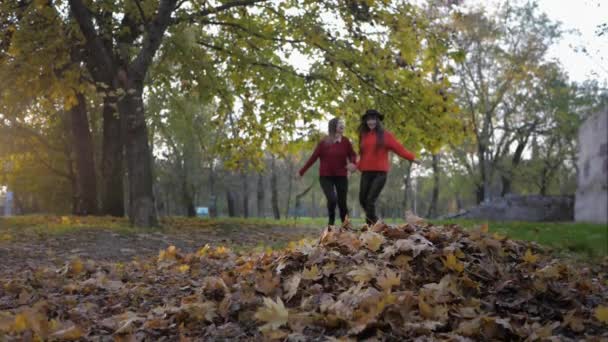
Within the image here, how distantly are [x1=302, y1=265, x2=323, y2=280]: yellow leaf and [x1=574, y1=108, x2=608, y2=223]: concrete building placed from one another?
17710 millimetres

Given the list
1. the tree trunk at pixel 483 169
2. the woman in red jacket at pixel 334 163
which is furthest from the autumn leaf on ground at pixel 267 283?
the tree trunk at pixel 483 169

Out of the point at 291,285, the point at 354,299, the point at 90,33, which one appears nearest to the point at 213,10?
the point at 90,33

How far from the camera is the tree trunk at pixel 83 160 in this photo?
2069 centimetres

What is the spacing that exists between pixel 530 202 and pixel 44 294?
964 inches

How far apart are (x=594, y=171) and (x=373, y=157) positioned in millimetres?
14998

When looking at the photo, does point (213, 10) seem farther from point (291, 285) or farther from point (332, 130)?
point (291, 285)

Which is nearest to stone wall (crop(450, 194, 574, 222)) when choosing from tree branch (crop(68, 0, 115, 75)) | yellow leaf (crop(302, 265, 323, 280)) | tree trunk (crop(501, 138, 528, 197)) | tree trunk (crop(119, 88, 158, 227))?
tree trunk (crop(501, 138, 528, 197))

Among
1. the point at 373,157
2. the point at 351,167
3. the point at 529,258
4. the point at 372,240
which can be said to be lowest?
the point at 529,258

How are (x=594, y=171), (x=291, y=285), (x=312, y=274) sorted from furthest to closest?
(x=594, y=171), (x=312, y=274), (x=291, y=285)

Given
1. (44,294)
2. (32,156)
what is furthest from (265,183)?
(44,294)

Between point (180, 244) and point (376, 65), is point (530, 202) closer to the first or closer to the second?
point (376, 65)

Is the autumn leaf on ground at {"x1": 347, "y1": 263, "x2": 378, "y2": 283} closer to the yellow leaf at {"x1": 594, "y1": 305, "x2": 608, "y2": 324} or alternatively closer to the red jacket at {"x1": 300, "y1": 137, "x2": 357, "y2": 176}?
the yellow leaf at {"x1": 594, "y1": 305, "x2": 608, "y2": 324}

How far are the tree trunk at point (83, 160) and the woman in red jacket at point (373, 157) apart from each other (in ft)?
43.6

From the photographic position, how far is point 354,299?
4215mm
